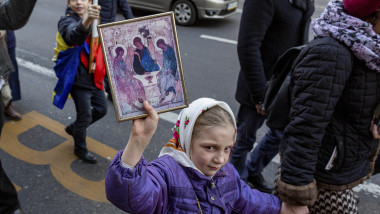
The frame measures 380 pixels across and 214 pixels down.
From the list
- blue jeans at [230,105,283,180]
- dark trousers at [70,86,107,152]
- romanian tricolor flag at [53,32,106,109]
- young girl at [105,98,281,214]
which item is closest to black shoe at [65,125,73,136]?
dark trousers at [70,86,107,152]

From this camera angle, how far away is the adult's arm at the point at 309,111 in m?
1.57

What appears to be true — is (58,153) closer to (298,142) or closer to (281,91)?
(281,91)

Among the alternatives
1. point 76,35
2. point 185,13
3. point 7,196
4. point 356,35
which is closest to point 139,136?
point 356,35

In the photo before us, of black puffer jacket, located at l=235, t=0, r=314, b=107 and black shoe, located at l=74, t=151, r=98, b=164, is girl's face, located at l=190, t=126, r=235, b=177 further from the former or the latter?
black shoe, located at l=74, t=151, r=98, b=164

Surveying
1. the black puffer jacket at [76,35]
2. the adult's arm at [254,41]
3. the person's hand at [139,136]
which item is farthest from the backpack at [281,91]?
the black puffer jacket at [76,35]

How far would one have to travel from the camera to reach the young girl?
129 cm

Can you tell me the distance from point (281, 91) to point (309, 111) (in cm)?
28

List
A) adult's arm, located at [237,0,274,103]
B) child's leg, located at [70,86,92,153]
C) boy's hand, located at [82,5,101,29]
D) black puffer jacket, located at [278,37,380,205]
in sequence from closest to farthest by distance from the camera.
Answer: black puffer jacket, located at [278,37,380,205]
adult's arm, located at [237,0,274,103]
boy's hand, located at [82,5,101,29]
child's leg, located at [70,86,92,153]

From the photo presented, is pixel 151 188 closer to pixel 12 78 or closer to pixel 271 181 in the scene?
pixel 271 181

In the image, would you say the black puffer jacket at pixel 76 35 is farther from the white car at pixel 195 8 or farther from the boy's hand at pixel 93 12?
the white car at pixel 195 8

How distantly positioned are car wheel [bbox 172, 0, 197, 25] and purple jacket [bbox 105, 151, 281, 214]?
23.5ft

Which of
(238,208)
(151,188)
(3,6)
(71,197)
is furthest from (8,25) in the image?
(71,197)

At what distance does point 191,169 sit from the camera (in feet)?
4.92

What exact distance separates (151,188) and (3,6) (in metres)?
1.22
